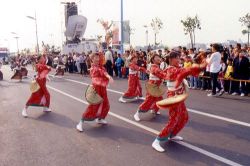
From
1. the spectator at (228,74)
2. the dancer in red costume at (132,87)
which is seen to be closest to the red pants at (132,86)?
the dancer in red costume at (132,87)

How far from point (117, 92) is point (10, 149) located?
8.98 metres

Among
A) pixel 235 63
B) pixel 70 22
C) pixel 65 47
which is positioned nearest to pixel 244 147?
pixel 235 63

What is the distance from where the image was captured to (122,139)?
788 centimetres

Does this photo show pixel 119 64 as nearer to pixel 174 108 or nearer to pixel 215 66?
pixel 215 66

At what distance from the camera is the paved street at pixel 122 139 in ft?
21.2

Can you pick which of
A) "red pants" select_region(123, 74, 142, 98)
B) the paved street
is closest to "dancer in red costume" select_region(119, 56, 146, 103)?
"red pants" select_region(123, 74, 142, 98)

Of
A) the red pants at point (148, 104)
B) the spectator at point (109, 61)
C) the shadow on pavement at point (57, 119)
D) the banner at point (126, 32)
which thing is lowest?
the shadow on pavement at point (57, 119)

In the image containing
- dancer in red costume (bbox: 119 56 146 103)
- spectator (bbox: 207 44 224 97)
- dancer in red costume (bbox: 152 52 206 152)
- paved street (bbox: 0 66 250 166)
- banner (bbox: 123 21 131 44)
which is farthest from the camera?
banner (bbox: 123 21 131 44)

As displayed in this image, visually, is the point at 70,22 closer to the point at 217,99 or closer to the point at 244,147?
the point at 217,99

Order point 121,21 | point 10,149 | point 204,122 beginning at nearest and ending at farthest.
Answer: point 10,149
point 204,122
point 121,21

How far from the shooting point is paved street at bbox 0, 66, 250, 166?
6.48m

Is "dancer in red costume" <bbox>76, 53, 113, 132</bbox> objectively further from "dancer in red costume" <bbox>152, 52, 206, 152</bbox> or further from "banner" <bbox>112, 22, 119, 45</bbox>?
"banner" <bbox>112, 22, 119, 45</bbox>

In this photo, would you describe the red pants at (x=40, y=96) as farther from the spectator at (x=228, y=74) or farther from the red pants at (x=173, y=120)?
the spectator at (x=228, y=74)

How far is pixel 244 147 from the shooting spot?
274 inches
